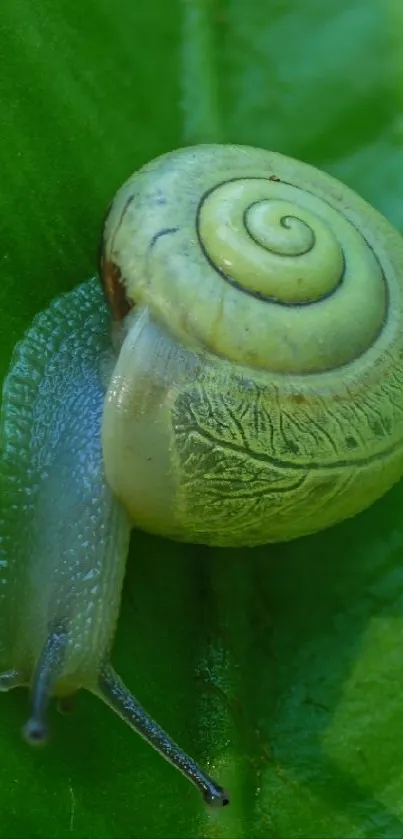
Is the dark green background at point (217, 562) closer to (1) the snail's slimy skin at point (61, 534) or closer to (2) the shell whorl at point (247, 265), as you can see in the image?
(1) the snail's slimy skin at point (61, 534)

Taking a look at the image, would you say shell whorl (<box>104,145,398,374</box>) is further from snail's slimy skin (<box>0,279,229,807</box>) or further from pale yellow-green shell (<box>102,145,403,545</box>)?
snail's slimy skin (<box>0,279,229,807</box>)

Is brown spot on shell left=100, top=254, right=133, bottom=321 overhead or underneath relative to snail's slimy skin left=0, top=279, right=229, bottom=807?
overhead

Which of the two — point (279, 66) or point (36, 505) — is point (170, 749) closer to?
point (36, 505)

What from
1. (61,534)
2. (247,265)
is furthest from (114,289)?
(61,534)

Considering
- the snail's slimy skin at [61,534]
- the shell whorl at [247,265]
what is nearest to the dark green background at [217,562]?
the snail's slimy skin at [61,534]

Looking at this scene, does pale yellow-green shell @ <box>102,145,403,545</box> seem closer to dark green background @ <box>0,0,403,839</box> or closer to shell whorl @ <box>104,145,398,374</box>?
shell whorl @ <box>104,145,398,374</box>

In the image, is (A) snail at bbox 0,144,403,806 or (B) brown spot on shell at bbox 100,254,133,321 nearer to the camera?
(A) snail at bbox 0,144,403,806

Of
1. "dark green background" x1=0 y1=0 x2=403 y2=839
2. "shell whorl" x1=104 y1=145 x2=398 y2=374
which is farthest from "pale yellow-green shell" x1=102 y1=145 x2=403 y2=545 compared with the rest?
"dark green background" x1=0 y1=0 x2=403 y2=839
